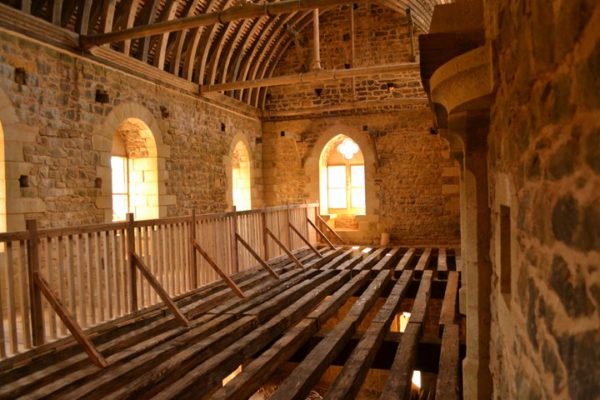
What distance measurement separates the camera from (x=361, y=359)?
337 centimetres

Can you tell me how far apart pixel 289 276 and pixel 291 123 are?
6158 mm

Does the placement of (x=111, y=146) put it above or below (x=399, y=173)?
above

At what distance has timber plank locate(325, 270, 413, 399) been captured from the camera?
2.93m

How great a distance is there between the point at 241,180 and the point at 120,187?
383cm

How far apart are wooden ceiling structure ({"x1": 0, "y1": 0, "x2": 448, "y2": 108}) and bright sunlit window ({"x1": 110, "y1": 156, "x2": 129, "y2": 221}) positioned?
1717 millimetres

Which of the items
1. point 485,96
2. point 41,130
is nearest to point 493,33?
point 485,96

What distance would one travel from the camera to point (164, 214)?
25.9 feet

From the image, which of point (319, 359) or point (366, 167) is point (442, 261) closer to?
point (366, 167)

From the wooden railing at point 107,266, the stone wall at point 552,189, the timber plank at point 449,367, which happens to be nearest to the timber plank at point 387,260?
the wooden railing at point 107,266

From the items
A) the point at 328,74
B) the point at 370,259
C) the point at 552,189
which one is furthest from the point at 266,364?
the point at 328,74

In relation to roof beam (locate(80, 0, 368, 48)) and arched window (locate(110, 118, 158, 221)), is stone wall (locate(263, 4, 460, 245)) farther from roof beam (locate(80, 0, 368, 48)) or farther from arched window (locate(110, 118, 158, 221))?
roof beam (locate(80, 0, 368, 48))

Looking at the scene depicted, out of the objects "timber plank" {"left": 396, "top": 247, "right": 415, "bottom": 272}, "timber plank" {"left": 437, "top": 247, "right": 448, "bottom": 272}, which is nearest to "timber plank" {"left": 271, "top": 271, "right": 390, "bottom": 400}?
"timber plank" {"left": 396, "top": 247, "right": 415, "bottom": 272}

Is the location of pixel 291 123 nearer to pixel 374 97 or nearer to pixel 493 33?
pixel 374 97

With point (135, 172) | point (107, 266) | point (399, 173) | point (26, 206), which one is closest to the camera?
point (107, 266)
